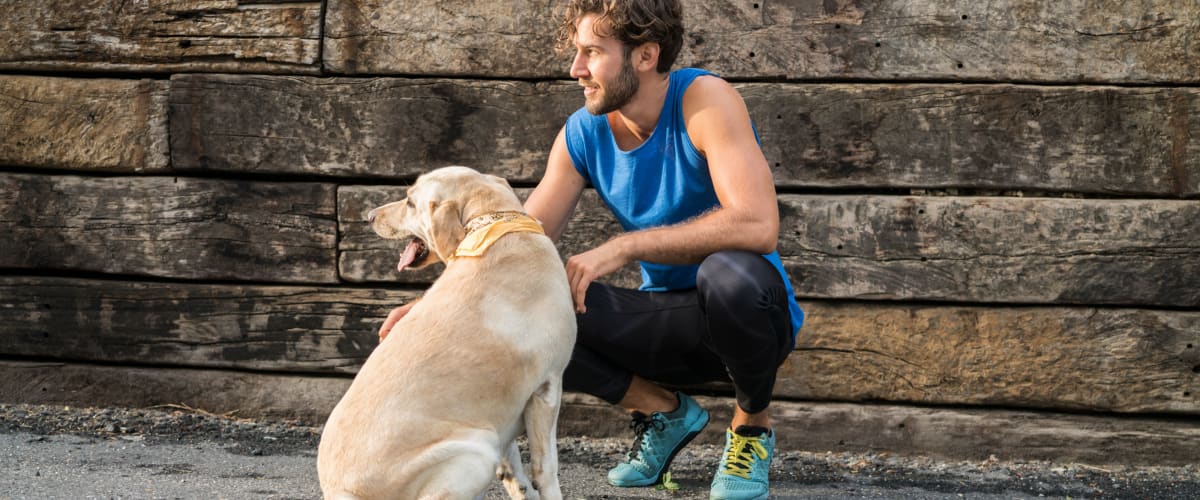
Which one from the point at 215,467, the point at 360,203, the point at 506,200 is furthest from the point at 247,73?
the point at 506,200

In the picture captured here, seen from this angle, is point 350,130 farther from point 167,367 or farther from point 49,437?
point 49,437

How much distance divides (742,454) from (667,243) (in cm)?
73

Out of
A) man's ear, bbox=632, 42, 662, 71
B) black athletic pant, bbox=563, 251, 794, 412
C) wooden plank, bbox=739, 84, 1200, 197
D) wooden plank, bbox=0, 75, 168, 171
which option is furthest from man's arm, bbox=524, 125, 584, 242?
wooden plank, bbox=0, 75, 168, 171

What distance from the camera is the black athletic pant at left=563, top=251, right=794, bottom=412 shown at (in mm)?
3227

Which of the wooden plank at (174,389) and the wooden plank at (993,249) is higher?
the wooden plank at (993,249)

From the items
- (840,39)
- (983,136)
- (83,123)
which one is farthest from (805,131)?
(83,123)

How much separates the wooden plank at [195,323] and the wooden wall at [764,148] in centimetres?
1

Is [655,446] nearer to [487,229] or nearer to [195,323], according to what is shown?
[487,229]

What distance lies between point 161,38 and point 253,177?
67cm

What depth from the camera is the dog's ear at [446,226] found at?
2932 millimetres

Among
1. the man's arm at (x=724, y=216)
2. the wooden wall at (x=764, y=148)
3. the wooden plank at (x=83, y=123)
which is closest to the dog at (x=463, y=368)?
the man's arm at (x=724, y=216)

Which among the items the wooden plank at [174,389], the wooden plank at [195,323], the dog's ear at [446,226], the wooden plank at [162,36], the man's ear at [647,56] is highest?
the man's ear at [647,56]

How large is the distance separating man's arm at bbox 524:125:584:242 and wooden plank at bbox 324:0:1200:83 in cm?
59

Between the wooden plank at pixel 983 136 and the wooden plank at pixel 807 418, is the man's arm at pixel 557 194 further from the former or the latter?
the wooden plank at pixel 807 418
